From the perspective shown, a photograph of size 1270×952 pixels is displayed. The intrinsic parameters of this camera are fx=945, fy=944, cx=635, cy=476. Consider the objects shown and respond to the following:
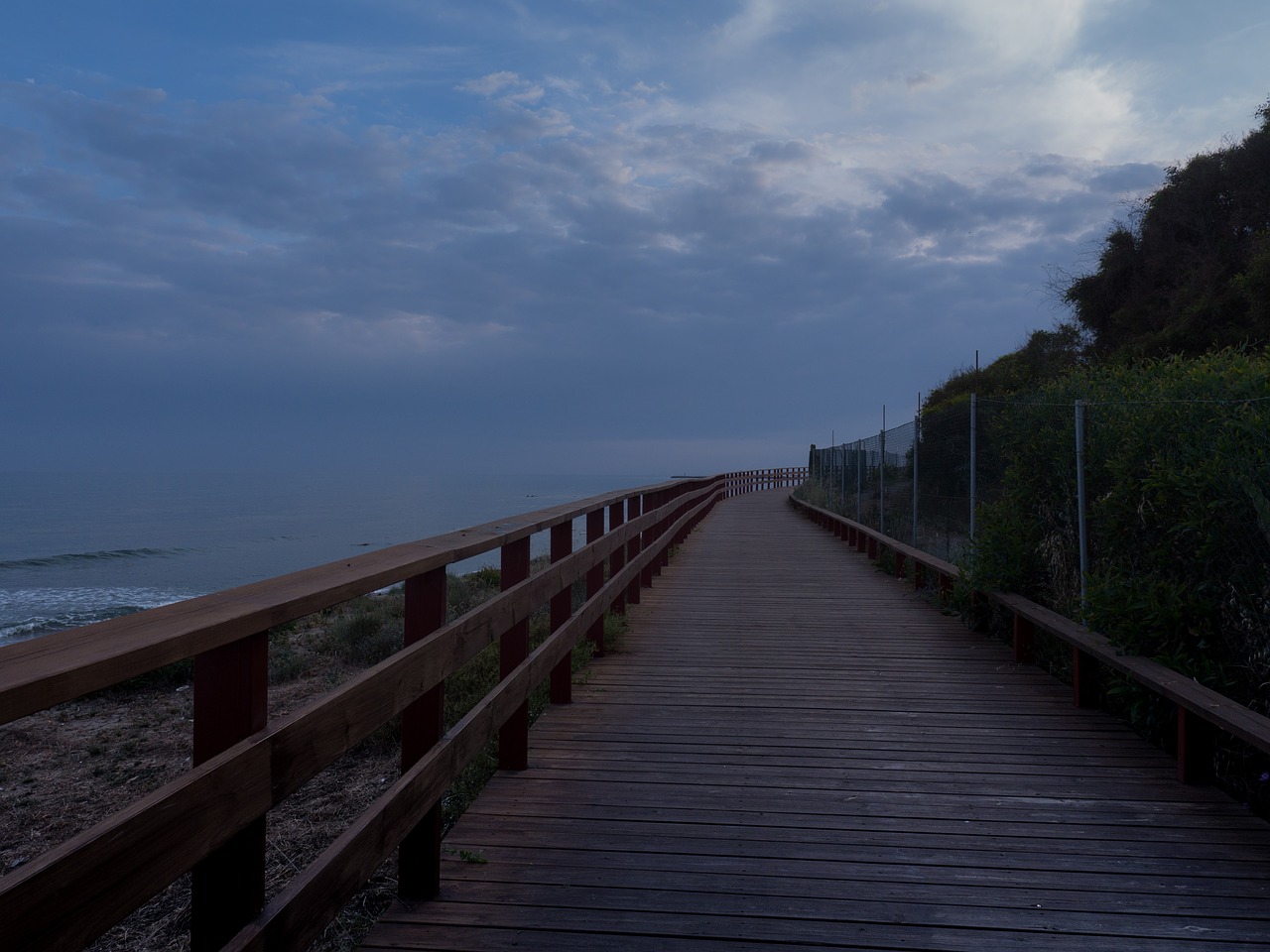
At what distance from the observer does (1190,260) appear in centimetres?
1678

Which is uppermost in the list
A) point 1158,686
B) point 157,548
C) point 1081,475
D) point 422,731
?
point 1081,475

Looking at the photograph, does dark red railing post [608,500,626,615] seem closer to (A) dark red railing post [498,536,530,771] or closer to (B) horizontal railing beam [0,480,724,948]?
(A) dark red railing post [498,536,530,771]

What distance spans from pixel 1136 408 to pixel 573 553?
11.0ft

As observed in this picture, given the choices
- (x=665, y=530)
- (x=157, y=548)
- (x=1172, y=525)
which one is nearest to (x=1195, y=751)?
(x=1172, y=525)

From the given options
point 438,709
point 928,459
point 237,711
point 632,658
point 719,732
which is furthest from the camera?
point 928,459

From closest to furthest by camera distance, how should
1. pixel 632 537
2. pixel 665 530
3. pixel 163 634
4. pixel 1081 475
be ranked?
pixel 163 634 → pixel 1081 475 → pixel 632 537 → pixel 665 530

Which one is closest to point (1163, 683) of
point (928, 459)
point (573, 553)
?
point (573, 553)

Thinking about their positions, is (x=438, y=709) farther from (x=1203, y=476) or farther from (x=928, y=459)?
(x=928, y=459)

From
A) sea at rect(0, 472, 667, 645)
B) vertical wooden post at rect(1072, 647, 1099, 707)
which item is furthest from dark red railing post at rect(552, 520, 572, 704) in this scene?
sea at rect(0, 472, 667, 645)

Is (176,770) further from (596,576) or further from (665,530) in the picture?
(665,530)

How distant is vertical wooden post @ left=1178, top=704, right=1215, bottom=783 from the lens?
387 centimetres

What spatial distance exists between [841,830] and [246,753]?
2375mm

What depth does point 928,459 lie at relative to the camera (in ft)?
39.2

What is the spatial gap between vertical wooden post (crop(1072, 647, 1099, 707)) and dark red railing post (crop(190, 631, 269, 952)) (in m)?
4.58
